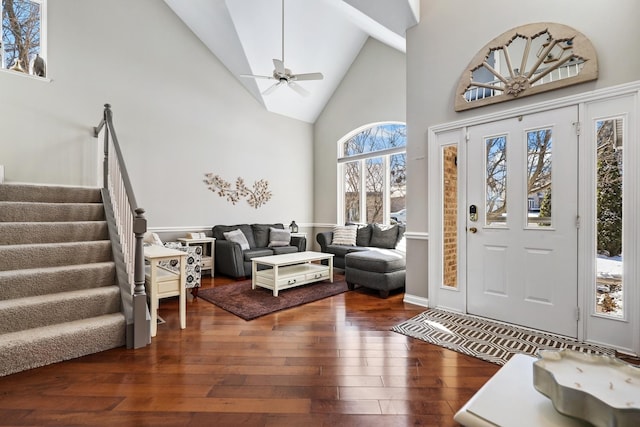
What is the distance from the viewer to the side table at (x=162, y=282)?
2744 mm

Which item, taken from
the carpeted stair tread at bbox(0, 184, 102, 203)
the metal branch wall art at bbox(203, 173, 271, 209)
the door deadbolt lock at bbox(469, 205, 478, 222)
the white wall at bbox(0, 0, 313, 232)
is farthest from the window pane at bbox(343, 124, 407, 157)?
the carpeted stair tread at bbox(0, 184, 102, 203)

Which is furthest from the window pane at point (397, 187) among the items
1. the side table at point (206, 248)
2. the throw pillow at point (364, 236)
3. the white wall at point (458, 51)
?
the side table at point (206, 248)

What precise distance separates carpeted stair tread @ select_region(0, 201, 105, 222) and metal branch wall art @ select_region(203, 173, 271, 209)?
2.37 m

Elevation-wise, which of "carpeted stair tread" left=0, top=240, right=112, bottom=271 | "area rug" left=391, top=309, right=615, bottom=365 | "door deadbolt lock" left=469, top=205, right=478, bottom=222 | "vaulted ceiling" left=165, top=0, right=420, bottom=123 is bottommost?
"area rug" left=391, top=309, right=615, bottom=365

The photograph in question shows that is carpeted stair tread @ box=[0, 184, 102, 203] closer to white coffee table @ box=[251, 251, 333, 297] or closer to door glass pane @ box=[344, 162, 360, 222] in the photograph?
white coffee table @ box=[251, 251, 333, 297]

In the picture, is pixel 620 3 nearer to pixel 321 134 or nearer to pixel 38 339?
pixel 38 339

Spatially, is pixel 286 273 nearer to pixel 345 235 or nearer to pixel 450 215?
pixel 345 235

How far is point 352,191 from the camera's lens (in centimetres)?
696

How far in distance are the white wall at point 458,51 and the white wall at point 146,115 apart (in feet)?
12.0

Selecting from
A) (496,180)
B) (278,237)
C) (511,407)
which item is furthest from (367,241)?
(511,407)

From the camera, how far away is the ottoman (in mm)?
4016

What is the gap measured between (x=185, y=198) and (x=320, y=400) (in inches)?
180

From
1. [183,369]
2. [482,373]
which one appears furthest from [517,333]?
[183,369]

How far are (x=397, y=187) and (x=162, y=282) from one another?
467 cm
